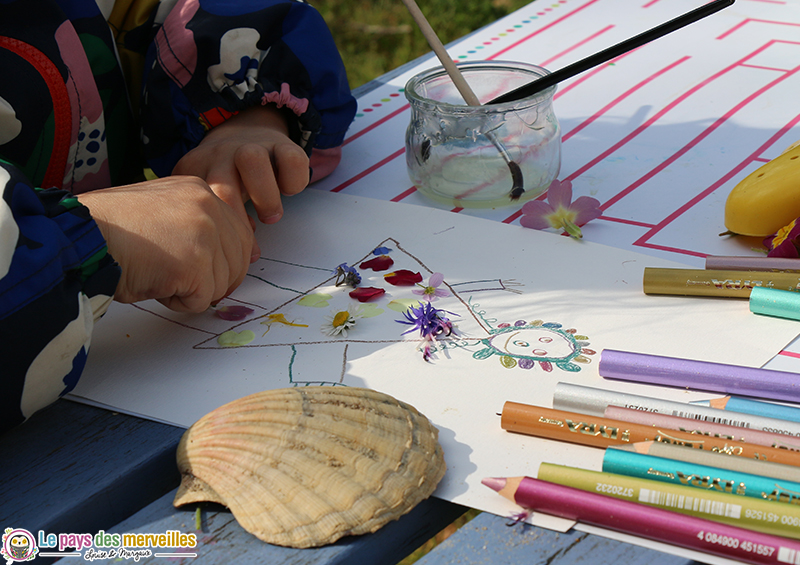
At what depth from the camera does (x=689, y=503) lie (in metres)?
0.34

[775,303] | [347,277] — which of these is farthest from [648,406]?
[347,277]

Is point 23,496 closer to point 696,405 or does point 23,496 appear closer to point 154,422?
point 154,422

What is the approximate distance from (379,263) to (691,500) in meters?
0.32

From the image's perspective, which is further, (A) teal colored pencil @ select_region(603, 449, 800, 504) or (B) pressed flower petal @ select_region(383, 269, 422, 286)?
(B) pressed flower petal @ select_region(383, 269, 422, 286)

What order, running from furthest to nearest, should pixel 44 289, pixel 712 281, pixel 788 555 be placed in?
pixel 712 281 < pixel 44 289 < pixel 788 555

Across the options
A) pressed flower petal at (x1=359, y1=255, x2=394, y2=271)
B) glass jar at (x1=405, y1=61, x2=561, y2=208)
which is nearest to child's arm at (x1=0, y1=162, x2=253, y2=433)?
pressed flower petal at (x1=359, y1=255, x2=394, y2=271)

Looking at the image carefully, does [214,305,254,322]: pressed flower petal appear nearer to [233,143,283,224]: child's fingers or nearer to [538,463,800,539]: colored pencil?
[233,143,283,224]: child's fingers

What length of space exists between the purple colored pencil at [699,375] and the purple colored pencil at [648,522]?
11cm

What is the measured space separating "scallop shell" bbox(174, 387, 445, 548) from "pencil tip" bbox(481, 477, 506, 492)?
3 cm

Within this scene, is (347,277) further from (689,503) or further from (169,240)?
(689,503)

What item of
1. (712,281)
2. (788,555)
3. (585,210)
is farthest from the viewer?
(585,210)

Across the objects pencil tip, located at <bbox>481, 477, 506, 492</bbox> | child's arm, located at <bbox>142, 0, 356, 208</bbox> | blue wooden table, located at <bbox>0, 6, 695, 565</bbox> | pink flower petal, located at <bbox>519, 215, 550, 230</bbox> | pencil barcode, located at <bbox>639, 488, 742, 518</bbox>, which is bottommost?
blue wooden table, located at <bbox>0, 6, 695, 565</bbox>

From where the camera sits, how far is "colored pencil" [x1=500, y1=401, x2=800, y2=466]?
36 centimetres

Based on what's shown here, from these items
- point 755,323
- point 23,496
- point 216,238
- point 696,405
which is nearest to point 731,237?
point 755,323
